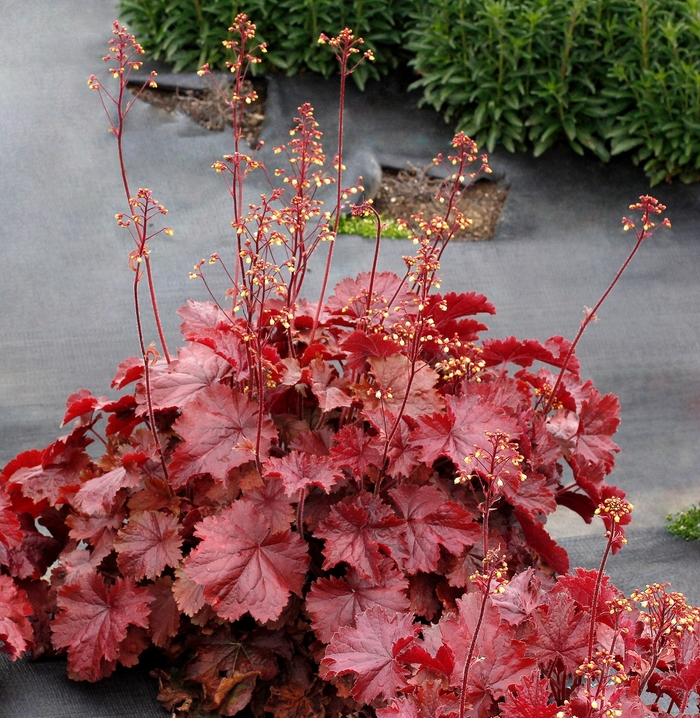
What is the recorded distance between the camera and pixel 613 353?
429 cm

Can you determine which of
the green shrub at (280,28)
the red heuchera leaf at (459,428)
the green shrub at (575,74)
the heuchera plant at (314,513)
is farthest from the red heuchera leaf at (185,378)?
the green shrub at (280,28)

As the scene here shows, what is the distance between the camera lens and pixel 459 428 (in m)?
2.26

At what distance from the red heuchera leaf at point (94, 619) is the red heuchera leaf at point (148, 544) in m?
0.05

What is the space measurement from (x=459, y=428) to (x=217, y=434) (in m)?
0.61

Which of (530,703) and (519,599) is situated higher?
(530,703)

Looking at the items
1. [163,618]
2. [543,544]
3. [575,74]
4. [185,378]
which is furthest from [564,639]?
Answer: [575,74]

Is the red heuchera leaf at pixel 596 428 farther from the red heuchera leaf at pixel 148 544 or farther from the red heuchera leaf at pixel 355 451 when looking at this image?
the red heuchera leaf at pixel 148 544

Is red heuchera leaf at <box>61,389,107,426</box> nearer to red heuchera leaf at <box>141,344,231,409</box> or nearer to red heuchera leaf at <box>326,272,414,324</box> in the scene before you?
red heuchera leaf at <box>141,344,231,409</box>

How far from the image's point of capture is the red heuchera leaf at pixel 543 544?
2412 millimetres

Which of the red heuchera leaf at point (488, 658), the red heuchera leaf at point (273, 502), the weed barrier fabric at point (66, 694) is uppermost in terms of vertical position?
the red heuchera leaf at point (488, 658)

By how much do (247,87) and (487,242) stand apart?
1.87 m

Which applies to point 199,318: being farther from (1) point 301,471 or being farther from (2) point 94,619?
(2) point 94,619

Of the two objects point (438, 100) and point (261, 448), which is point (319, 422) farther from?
point (438, 100)

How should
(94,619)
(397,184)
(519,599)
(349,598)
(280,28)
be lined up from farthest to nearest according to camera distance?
(280,28), (397,184), (94,619), (349,598), (519,599)
